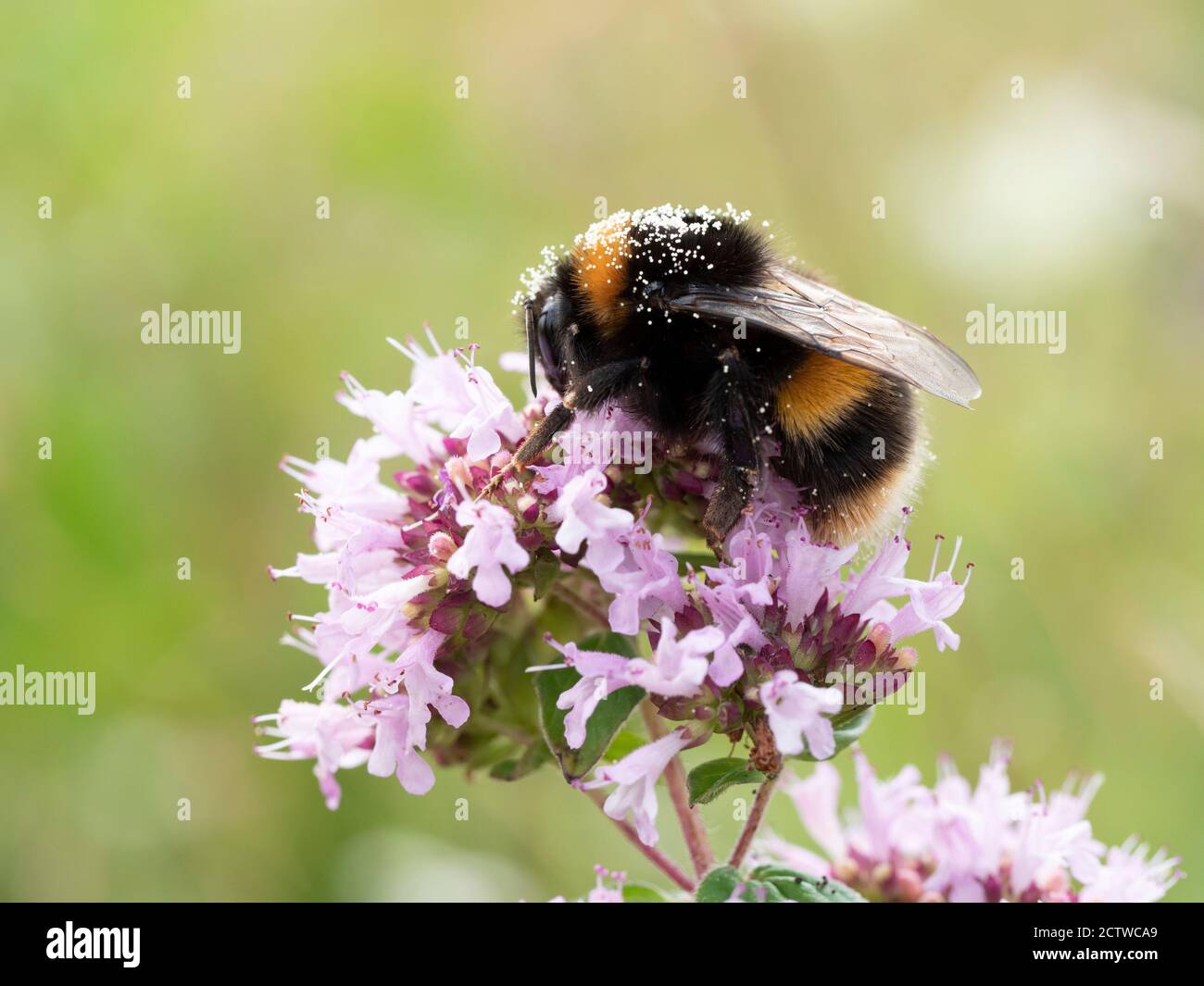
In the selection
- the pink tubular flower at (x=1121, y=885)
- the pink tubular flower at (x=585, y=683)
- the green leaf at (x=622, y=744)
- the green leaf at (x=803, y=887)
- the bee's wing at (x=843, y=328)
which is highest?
the bee's wing at (x=843, y=328)

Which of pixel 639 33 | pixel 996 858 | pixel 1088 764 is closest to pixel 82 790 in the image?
pixel 996 858

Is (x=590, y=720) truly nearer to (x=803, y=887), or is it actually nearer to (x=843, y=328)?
(x=803, y=887)

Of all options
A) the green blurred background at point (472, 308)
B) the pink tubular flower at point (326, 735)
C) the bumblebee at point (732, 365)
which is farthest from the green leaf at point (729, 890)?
the green blurred background at point (472, 308)

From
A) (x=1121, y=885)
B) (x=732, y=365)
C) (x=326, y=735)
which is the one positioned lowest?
(x=1121, y=885)

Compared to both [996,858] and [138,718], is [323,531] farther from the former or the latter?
[138,718]

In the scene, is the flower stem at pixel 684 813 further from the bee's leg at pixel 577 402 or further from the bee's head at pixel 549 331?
the bee's head at pixel 549 331

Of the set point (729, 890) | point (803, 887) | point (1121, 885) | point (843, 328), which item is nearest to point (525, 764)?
point (729, 890)
